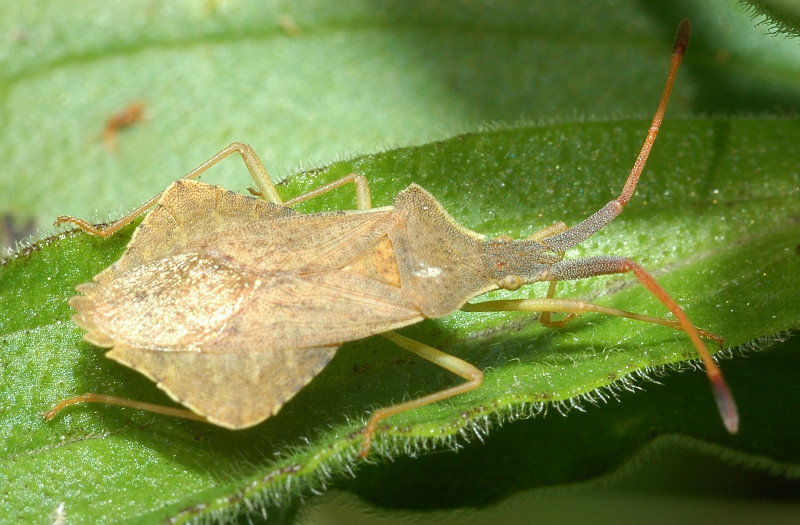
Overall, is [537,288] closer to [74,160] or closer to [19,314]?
[19,314]

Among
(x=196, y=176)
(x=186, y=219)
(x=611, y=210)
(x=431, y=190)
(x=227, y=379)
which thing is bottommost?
(x=611, y=210)

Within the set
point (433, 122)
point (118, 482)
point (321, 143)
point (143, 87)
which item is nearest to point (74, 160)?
point (143, 87)

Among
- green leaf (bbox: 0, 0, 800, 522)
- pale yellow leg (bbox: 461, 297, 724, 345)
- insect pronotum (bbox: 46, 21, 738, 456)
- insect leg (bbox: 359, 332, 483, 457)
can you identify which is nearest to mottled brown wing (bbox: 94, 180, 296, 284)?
insect pronotum (bbox: 46, 21, 738, 456)

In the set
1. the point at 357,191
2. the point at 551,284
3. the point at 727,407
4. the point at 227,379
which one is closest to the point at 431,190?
the point at 357,191

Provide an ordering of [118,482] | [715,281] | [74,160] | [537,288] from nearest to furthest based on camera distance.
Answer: [118,482] → [715,281] → [537,288] → [74,160]

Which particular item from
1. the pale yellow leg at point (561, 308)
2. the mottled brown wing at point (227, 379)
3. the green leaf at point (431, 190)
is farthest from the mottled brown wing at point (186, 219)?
the pale yellow leg at point (561, 308)

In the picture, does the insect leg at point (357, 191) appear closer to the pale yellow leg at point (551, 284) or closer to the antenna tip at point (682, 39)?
the pale yellow leg at point (551, 284)

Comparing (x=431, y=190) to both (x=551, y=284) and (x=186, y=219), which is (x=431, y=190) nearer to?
(x=551, y=284)
